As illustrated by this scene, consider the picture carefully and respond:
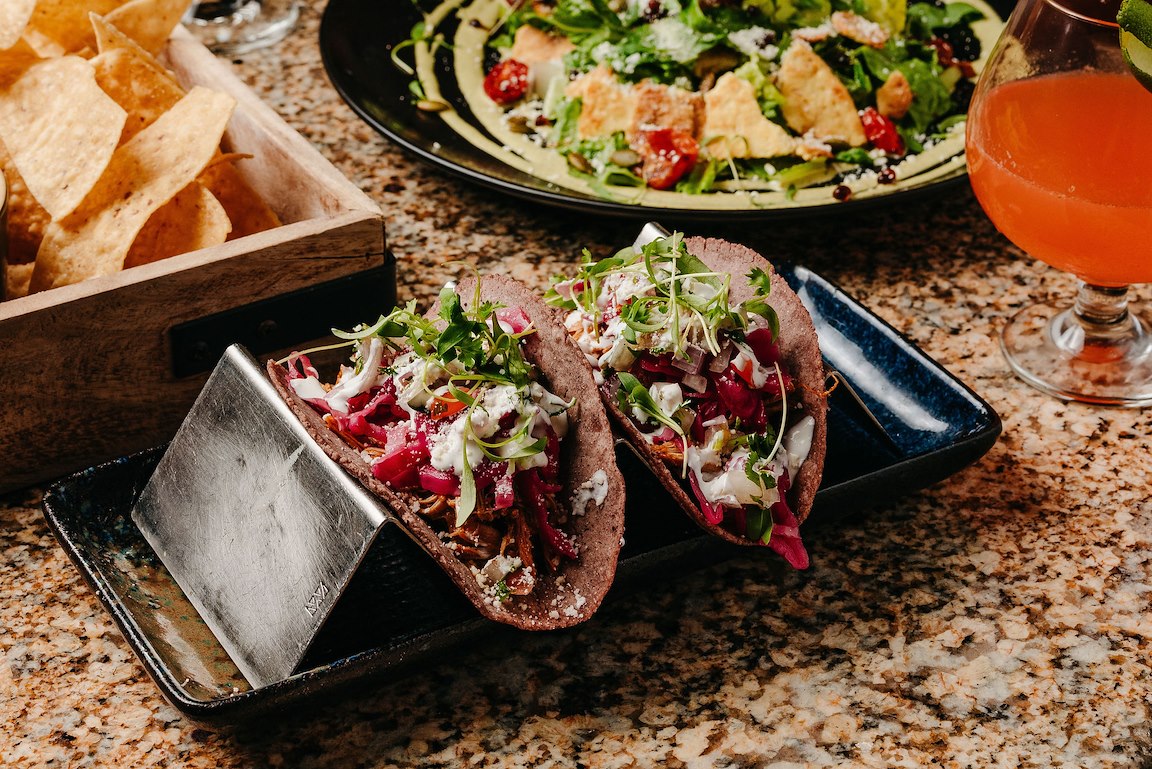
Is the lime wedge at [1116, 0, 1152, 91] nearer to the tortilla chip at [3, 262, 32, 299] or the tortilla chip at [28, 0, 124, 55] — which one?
the tortilla chip at [3, 262, 32, 299]

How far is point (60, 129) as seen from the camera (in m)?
1.82

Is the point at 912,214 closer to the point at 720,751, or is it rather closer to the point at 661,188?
the point at 661,188

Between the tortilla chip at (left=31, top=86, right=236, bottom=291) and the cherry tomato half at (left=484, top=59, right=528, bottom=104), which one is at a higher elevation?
the tortilla chip at (left=31, top=86, right=236, bottom=291)

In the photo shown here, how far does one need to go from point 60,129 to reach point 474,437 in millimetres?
1018

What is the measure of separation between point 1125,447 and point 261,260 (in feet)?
4.07

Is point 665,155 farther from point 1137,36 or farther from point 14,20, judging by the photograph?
point 14,20

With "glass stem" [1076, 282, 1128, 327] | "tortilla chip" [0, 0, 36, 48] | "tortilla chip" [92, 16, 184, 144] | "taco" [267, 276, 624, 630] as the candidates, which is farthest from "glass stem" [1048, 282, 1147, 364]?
"tortilla chip" [0, 0, 36, 48]

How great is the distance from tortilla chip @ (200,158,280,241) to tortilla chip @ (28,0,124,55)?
1.58ft

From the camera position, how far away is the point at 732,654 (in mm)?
1364

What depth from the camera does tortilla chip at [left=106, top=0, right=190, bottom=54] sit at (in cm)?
203

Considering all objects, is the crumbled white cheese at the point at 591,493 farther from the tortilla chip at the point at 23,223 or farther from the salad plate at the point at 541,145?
the tortilla chip at the point at 23,223

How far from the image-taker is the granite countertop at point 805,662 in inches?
49.5

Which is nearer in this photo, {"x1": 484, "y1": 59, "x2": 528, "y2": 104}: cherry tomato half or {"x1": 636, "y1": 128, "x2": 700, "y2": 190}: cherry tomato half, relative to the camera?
{"x1": 636, "y1": 128, "x2": 700, "y2": 190}: cherry tomato half

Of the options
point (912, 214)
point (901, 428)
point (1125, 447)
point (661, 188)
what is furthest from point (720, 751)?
point (912, 214)
